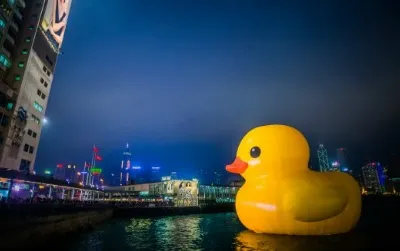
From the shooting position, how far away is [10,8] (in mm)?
50594

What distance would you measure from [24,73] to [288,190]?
190 feet

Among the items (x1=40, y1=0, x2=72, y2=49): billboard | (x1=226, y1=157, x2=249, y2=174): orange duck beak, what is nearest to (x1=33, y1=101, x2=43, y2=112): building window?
(x1=40, y1=0, x2=72, y2=49): billboard

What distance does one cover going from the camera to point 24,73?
52.9 meters

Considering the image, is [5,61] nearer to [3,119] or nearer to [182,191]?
[3,119]

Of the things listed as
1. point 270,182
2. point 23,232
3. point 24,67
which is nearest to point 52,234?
point 23,232

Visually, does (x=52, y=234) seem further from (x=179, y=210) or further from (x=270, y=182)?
(x=179, y=210)

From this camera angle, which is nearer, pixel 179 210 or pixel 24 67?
pixel 179 210

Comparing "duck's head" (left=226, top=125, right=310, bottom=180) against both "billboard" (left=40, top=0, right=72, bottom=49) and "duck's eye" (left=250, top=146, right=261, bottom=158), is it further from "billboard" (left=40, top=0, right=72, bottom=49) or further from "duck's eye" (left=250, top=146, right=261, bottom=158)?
"billboard" (left=40, top=0, right=72, bottom=49)

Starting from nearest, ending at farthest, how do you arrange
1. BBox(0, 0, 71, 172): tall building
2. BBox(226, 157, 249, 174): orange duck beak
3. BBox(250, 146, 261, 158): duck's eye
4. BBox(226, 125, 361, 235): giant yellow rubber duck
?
1. BBox(226, 125, 361, 235): giant yellow rubber duck
2. BBox(250, 146, 261, 158): duck's eye
3. BBox(226, 157, 249, 174): orange duck beak
4. BBox(0, 0, 71, 172): tall building

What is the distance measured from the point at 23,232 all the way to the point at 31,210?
1295 centimetres

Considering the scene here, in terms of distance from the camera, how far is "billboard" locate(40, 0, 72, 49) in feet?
203

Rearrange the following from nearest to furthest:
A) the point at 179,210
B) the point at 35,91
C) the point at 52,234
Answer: the point at 52,234
the point at 179,210
the point at 35,91

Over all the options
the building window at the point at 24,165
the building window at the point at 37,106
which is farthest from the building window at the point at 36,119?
the building window at the point at 24,165

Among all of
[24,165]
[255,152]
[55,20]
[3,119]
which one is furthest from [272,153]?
[55,20]
